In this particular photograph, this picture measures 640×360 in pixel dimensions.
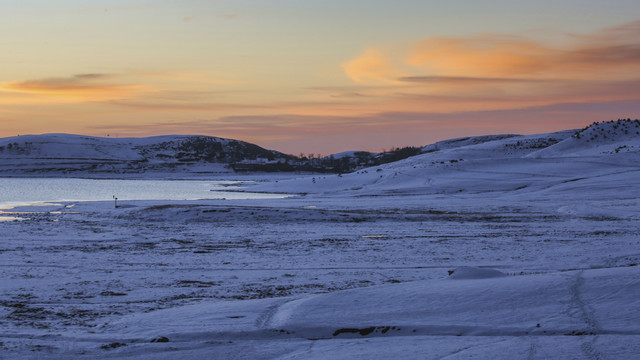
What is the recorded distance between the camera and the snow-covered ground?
7.20m

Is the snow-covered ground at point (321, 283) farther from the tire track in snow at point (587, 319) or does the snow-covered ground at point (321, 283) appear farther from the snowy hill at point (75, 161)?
the snowy hill at point (75, 161)

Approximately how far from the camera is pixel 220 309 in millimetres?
8672

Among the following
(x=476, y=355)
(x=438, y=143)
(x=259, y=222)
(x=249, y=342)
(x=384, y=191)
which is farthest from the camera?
(x=438, y=143)

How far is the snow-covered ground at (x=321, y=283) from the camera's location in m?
7.20

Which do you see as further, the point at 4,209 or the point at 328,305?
the point at 4,209

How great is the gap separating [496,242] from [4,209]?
26033mm

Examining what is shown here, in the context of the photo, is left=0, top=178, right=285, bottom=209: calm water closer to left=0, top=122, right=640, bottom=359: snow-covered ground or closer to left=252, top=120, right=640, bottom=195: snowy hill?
left=252, top=120, right=640, bottom=195: snowy hill

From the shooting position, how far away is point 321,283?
11.7m

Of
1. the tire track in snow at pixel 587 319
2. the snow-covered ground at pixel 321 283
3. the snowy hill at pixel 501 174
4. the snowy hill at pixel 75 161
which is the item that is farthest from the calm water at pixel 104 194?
the snowy hill at pixel 75 161

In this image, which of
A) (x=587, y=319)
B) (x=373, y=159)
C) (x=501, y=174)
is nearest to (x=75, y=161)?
(x=373, y=159)

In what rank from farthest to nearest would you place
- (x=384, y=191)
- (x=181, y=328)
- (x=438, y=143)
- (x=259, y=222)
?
(x=438, y=143), (x=384, y=191), (x=259, y=222), (x=181, y=328)

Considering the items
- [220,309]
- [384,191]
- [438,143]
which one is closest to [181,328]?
[220,309]

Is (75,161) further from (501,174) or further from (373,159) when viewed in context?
(501,174)

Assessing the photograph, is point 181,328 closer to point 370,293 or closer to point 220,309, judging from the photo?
point 220,309
